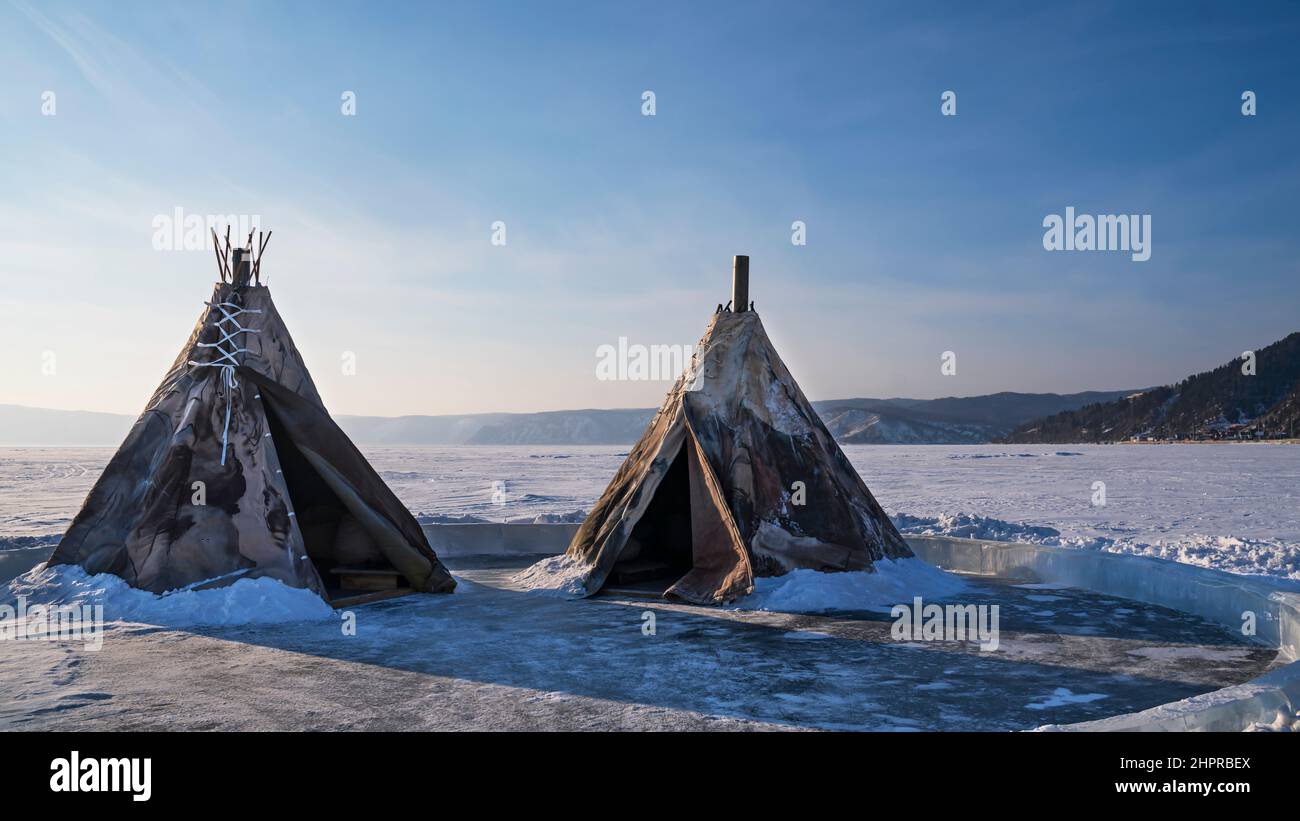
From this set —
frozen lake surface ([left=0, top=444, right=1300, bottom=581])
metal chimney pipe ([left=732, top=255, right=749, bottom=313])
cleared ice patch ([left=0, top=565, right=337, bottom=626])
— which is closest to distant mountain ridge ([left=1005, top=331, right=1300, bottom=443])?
frozen lake surface ([left=0, top=444, right=1300, bottom=581])

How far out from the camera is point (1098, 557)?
11477 mm

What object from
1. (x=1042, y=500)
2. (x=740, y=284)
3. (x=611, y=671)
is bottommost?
(x=1042, y=500)

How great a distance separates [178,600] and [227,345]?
2.98 meters

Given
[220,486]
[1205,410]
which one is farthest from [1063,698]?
[1205,410]

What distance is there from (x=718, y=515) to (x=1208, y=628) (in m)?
4.84

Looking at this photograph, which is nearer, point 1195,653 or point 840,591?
point 1195,653

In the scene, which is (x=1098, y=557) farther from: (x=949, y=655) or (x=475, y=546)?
(x=475, y=546)

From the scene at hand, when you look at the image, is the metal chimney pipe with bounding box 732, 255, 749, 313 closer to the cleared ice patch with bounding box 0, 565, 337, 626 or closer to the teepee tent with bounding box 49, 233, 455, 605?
the teepee tent with bounding box 49, 233, 455, 605

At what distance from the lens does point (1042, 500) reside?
86.2 feet

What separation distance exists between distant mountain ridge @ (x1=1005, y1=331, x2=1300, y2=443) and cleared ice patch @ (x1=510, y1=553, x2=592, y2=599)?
79674 millimetres

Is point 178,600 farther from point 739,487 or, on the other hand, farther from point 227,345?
point 739,487

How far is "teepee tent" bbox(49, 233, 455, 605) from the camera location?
9695 mm

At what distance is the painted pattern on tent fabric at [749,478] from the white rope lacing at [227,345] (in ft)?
14.1

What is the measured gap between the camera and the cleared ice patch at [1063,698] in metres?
6.11
